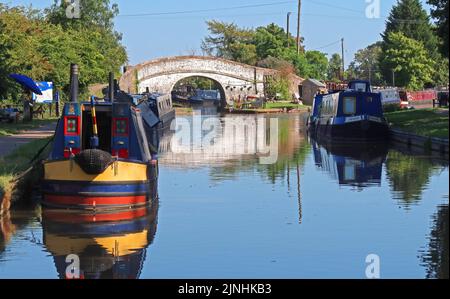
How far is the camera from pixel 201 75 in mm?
86812

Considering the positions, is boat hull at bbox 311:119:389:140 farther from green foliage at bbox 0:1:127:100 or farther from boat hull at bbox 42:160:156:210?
boat hull at bbox 42:160:156:210

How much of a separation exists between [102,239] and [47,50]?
31.1 m

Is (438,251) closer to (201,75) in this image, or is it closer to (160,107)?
(160,107)

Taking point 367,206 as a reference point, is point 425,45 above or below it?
above

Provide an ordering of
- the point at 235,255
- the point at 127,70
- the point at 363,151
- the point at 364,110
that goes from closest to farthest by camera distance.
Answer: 1. the point at 235,255
2. the point at 363,151
3. the point at 364,110
4. the point at 127,70

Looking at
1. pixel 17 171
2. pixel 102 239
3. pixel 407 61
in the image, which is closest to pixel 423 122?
pixel 17 171

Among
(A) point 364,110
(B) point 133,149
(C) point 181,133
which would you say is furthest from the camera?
(C) point 181,133

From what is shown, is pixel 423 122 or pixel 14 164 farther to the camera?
pixel 423 122

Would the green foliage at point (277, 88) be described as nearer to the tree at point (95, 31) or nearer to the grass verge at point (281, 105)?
the grass verge at point (281, 105)

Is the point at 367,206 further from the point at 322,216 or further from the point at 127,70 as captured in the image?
the point at 127,70

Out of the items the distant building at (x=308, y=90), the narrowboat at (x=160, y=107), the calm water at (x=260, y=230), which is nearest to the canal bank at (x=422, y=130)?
the calm water at (x=260, y=230)

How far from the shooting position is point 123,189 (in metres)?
18.6
